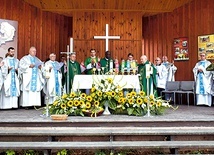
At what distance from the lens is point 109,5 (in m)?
8.19

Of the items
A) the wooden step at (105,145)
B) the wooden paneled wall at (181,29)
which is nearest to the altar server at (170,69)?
the wooden paneled wall at (181,29)

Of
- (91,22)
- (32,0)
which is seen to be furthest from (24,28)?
(91,22)

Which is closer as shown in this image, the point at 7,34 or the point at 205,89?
the point at 205,89

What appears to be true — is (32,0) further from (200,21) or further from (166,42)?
(200,21)

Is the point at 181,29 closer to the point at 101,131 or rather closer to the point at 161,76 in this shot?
the point at 161,76

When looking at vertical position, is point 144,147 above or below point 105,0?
below

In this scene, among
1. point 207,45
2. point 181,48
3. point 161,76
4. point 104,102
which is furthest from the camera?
point 181,48

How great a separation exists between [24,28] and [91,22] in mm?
2061

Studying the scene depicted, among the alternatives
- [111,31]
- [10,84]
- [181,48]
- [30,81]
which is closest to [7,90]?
[10,84]

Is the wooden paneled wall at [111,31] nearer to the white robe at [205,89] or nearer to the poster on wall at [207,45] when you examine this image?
the poster on wall at [207,45]

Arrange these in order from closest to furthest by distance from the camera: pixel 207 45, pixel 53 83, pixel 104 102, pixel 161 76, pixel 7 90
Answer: pixel 104 102 → pixel 7 90 → pixel 53 83 → pixel 207 45 → pixel 161 76

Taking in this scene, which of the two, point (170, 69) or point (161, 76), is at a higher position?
point (170, 69)

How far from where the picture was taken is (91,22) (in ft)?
28.1

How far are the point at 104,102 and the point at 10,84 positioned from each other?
2400 millimetres
